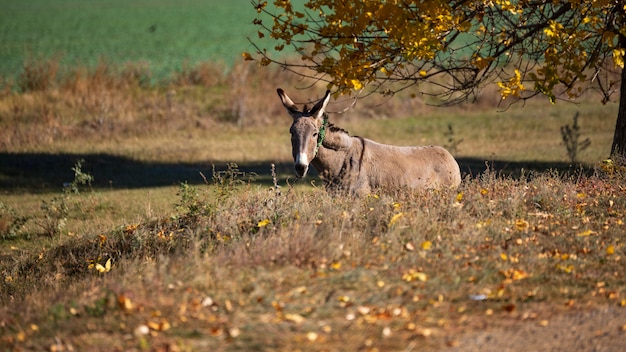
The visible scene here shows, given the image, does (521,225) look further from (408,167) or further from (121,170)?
(121,170)

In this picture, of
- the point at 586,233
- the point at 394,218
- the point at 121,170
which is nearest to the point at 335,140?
the point at 394,218

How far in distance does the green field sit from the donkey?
57.6 feet

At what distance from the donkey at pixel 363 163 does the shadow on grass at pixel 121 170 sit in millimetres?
5479

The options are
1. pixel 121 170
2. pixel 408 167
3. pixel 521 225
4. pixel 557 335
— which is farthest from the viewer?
pixel 121 170

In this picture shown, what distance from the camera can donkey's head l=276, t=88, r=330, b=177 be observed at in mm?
9945

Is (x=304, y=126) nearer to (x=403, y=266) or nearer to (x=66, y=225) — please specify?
(x=403, y=266)

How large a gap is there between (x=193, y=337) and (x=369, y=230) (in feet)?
9.39

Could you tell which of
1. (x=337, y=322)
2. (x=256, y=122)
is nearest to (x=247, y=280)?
(x=337, y=322)

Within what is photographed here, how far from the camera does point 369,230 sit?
8.25 m

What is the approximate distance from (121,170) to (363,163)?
29.2ft

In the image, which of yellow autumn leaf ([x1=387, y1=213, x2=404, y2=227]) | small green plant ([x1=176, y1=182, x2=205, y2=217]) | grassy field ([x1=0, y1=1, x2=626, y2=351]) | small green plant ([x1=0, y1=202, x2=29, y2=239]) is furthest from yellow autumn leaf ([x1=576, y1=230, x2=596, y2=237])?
small green plant ([x1=0, y1=202, x2=29, y2=239])

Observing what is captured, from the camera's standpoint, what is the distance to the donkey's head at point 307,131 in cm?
995

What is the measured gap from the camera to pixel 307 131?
10.1 metres

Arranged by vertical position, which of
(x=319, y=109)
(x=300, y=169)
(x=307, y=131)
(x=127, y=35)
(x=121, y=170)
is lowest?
(x=121, y=170)
